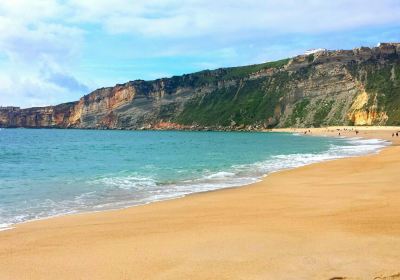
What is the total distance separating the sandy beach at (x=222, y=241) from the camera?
24.6ft

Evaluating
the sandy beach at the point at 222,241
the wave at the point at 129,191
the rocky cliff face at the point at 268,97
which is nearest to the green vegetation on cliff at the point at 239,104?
the rocky cliff face at the point at 268,97

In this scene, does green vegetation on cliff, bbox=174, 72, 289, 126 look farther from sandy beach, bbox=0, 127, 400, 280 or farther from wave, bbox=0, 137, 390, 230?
sandy beach, bbox=0, 127, 400, 280

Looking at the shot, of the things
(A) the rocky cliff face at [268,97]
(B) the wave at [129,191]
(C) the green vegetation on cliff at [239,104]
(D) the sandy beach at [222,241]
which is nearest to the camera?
(D) the sandy beach at [222,241]

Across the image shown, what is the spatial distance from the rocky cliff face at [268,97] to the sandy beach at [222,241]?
10691 cm

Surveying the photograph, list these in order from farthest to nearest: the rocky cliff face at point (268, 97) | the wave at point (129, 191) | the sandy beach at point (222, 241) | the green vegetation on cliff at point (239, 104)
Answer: the green vegetation on cliff at point (239, 104)
the rocky cliff face at point (268, 97)
the wave at point (129, 191)
the sandy beach at point (222, 241)

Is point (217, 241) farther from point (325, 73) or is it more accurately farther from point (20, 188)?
point (325, 73)

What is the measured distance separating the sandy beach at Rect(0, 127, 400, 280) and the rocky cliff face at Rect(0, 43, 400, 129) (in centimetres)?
10691

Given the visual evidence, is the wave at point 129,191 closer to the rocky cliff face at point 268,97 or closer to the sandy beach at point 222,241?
the sandy beach at point 222,241

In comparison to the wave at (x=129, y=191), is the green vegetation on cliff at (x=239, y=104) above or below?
above

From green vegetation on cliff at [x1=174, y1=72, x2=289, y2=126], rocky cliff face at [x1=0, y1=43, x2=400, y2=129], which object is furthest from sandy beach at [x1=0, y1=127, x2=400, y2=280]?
green vegetation on cliff at [x1=174, y1=72, x2=289, y2=126]

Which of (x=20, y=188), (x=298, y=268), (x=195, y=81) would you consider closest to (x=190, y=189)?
(x=20, y=188)

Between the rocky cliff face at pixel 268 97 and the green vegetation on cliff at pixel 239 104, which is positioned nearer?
the rocky cliff face at pixel 268 97

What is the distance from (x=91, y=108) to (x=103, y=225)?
626 ft

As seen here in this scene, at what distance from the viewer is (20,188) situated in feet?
69.1
